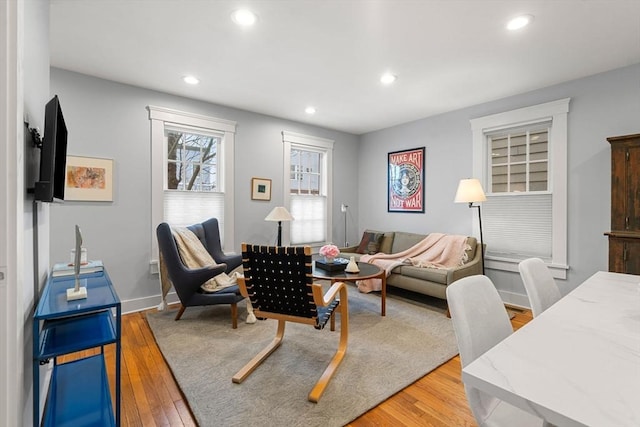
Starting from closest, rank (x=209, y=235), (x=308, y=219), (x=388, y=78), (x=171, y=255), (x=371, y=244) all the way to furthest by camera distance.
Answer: (x=171, y=255), (x=388, y=78), (x=209, y=235), (x=371, y=244), (x=308, y=219)

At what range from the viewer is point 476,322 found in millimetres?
1133

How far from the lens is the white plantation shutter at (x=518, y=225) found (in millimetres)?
3656

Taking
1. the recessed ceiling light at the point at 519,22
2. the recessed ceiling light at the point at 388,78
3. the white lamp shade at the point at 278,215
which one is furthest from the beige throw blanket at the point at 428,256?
the recessed ceiling light at the point at 519,22

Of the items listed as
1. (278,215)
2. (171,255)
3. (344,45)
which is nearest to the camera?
(344,45)

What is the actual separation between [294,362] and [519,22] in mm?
3150

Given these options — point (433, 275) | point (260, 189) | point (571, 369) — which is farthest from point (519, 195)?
point (571, 369)

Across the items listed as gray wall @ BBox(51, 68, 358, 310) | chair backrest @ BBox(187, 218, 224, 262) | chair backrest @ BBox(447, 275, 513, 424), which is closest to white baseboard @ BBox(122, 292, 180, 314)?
gray wall @ BBox(51, 68, 358, 310)

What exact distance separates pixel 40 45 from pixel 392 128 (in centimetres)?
465

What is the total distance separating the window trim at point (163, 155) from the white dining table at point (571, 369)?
3752 mm

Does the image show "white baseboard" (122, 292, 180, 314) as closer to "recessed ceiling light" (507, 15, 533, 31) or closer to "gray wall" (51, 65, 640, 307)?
"gray wall" (51, 65, 640, 307)

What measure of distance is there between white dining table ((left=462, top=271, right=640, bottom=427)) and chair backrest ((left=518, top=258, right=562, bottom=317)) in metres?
0.33

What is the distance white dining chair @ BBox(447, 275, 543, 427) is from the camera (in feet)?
3.40

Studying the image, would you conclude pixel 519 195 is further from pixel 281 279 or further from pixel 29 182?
pixel 29 182

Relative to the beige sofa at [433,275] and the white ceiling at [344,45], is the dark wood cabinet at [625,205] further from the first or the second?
the beige sofa at [433,275]
